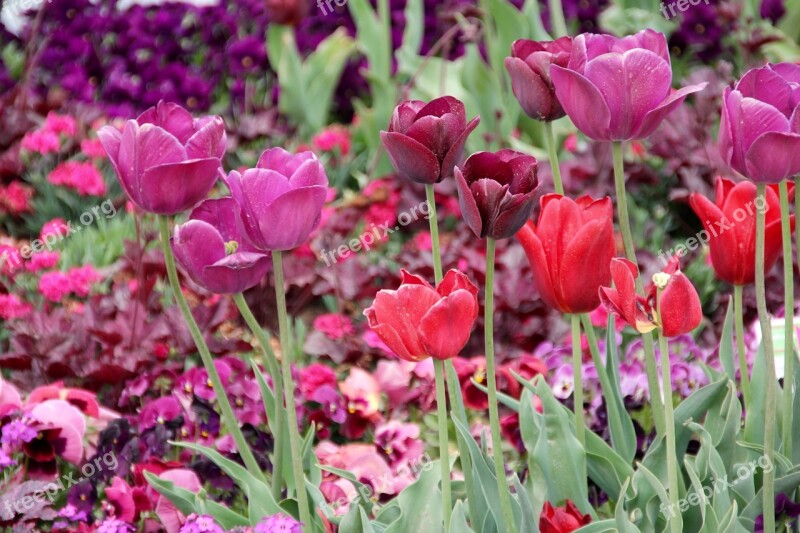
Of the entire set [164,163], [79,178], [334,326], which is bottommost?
[334,326]

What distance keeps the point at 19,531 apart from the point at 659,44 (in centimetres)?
112

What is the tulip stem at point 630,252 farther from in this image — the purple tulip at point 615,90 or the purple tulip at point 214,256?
the purple tulip at point 214,256

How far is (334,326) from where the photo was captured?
Answer: 7.83ft

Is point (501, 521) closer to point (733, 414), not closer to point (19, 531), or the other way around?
point (733, 414)

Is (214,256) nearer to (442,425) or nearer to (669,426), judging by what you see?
(442,425)

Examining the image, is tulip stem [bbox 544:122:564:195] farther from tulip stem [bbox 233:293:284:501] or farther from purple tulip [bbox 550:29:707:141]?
tulip stem [bbox 233:293:284:501]

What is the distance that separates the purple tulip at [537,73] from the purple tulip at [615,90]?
0.07 meters

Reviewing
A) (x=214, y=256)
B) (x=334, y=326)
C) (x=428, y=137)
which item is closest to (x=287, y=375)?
(x=214, y=256)

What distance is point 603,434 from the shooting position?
66.3 inches

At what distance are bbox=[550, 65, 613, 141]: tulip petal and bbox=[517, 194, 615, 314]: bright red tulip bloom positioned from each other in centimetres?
10

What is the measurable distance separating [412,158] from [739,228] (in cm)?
47

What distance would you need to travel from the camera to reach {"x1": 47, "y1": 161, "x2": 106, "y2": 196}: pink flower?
3.30 metres

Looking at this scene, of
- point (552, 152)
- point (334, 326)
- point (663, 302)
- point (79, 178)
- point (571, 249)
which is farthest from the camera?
point (79, 178)

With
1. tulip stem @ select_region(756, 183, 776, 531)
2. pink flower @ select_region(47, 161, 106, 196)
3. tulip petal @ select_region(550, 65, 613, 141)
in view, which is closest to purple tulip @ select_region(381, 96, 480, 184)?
tulip petal @ select_region(550, 65, 613, 141)
